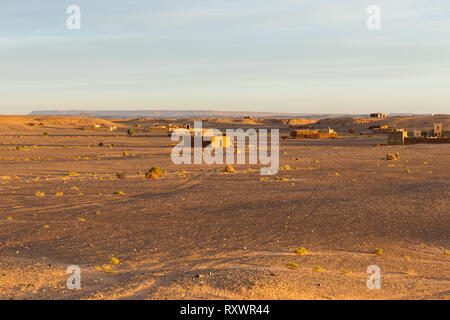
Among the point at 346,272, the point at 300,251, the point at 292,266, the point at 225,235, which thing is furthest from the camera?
the point at 225,235

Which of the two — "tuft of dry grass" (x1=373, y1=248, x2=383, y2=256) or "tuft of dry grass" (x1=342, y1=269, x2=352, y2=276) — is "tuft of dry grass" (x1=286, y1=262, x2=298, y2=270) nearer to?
"tuft of dry grass" (x1=342, y1=269, x2=352, y2=276)

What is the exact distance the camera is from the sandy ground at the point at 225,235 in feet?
29.2

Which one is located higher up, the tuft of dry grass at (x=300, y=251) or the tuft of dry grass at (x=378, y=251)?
the tuft of dry grass at (x=300, y=251)

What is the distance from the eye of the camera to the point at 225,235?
13.9 metres

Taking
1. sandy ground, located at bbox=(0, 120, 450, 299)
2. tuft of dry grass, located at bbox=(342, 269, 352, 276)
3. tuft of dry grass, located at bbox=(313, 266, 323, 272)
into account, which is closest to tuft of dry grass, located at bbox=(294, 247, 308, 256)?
sandy ground, located at bbox=(0, 120, 450, 299)

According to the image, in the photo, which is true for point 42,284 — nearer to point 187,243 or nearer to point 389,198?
point 187,243

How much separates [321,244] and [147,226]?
509 cm

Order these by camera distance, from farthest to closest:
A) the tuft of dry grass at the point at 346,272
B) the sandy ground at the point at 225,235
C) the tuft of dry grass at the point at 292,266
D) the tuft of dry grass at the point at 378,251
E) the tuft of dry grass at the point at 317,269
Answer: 1. the tuft of dry grass at the point at 378,251
2. the tuft of dry grass at the point at 292,266
3. the tuft of dry grass at the point at 317,269
4. the tuft of dry grass at the point at 346,272
5. the sandy ground at the point at 225,235

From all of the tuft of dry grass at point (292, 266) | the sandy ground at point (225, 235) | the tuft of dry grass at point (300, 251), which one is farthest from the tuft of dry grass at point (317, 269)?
the tuft of dry grass at point (300, 251)

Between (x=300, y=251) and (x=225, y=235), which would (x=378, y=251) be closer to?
(x=300, y=251)

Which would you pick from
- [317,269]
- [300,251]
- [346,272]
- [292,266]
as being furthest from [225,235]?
[346,272]

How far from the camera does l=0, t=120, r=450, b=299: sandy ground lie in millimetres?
8914

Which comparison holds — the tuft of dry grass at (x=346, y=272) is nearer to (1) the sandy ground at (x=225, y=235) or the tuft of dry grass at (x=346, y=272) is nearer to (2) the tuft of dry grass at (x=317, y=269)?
(1) the sandy ground at (x=225, y=235)

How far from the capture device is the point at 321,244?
12867 mm
